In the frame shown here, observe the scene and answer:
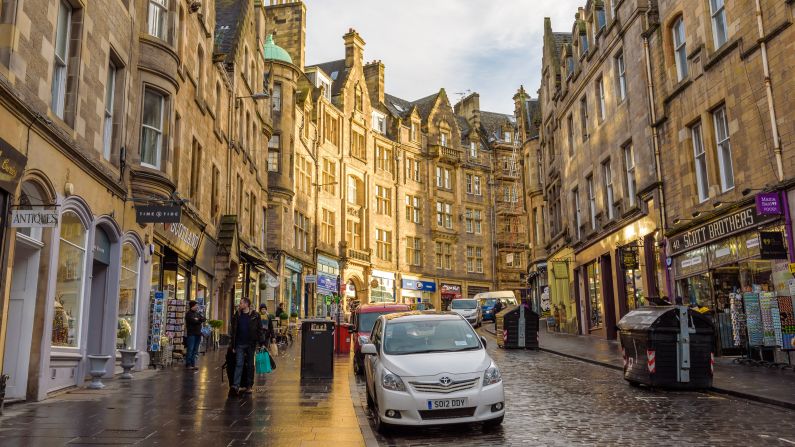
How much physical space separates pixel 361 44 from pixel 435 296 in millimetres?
22841

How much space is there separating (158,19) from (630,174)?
56.1 ft

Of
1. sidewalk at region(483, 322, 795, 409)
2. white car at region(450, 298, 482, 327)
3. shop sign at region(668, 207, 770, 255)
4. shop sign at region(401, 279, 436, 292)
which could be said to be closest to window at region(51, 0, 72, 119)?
sidewalk at region(483, 322, 795, 409)

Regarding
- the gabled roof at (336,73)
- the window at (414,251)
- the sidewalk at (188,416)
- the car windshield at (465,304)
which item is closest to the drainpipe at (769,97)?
the sidewalk at (188,416)

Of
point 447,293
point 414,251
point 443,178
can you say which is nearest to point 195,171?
point 414,251

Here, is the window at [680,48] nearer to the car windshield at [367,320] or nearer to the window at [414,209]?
the car windshield at [367,320]

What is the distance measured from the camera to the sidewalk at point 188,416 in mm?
7720

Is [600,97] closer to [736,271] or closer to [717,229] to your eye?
[717,229]

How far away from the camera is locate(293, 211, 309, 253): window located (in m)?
42.0

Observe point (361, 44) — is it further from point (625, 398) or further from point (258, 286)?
point (625, 398)

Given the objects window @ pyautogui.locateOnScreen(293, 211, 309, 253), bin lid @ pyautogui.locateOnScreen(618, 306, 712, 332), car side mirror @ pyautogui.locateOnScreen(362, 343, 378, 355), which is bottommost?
car side mirror @ pyautogui.locateOnScreen(362, 343, 378, 355)

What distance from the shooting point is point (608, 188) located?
27.3 m

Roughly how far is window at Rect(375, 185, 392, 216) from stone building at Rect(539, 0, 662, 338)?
1952 cm

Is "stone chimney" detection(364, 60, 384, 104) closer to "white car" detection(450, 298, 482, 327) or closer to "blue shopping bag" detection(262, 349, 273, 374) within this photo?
"white car" detection(450, 298, 482, 327)

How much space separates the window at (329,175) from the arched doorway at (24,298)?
36.1 m
